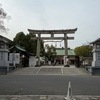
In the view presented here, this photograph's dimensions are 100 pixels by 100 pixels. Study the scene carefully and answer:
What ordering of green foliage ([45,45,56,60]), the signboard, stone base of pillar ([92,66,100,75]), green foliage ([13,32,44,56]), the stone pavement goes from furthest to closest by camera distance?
1. green foliage ([45,45,56,60])
2. green foliage ([13,32,44,56])
3. the signboard
4. stone base of pillar ([92,66,100,75])
5. the stone pavement

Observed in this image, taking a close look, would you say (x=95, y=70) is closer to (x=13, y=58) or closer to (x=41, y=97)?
(x=13, y=58)

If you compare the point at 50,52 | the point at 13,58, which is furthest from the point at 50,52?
the point at 13,58

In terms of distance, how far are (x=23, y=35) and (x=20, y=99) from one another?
186 feet

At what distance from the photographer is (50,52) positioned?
90500mm

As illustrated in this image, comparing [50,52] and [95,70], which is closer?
[95,70]

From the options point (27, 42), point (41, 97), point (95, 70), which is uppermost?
point (27, 42)

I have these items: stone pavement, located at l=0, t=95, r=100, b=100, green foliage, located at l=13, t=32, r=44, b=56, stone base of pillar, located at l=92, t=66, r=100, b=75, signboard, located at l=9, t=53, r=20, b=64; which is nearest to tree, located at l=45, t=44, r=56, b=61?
green foliage, located at l=13, t=32, r=44, b=56

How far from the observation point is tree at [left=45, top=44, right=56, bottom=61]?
90.8m

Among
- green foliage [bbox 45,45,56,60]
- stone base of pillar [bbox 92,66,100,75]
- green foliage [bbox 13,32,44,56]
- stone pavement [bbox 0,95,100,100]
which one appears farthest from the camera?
green foliage [bbox 45,45,56,60]

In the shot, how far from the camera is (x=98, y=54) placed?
124ft

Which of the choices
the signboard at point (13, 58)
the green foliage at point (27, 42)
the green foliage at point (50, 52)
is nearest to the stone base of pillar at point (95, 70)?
the signboard at point (13, 58)

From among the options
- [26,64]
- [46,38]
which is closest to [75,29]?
[46,38]

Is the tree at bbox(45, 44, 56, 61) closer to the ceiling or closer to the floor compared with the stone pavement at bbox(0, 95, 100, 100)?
closer to the ceiling

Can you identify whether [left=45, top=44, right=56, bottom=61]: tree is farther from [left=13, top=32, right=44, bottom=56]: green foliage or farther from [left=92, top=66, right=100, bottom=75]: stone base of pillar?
[left=92, top=66, right=100, bottom=75]: stone base of pillar
